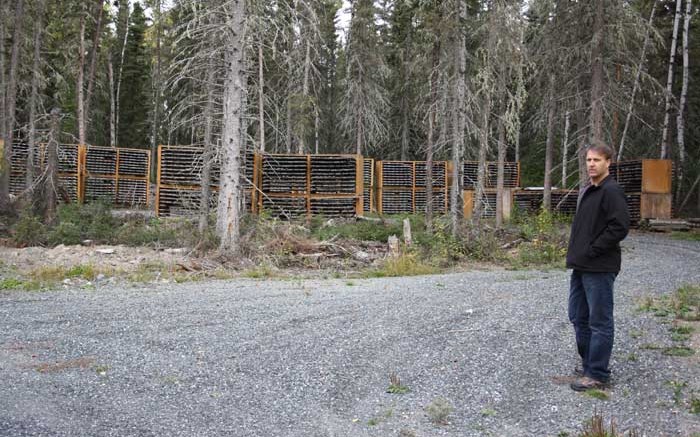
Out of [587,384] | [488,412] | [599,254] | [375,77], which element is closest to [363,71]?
[375,77]

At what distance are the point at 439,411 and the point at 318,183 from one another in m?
16.0

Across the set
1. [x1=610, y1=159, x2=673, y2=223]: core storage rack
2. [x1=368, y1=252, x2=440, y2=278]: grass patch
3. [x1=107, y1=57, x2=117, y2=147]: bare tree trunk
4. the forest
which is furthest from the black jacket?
[x1=107, y1=57, x2=117, y2=147]: bare tree trunk

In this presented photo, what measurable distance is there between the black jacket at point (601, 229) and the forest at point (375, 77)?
7.77m

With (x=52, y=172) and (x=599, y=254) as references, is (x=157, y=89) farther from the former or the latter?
(x=599, y=254)

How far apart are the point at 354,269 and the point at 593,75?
8139mm

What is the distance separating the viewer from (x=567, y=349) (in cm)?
587

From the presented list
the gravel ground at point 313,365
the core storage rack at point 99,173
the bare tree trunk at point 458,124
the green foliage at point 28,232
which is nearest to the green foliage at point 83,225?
the green foliage at point 28,232

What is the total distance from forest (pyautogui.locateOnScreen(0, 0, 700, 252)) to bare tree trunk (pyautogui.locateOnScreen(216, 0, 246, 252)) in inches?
1.1

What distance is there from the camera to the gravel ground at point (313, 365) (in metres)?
4.10

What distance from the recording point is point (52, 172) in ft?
47.4

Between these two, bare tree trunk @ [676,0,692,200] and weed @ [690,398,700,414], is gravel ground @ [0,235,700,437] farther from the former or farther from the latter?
bare tree trunk @ [676,0,692,200]

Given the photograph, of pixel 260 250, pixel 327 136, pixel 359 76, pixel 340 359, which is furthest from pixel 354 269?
pixel 327 136

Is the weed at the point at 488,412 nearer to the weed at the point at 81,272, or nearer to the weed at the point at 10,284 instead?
the weed at the point at 10,284

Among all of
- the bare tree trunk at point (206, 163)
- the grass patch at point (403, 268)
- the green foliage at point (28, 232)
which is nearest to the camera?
the grass patch at point (403, 268)
